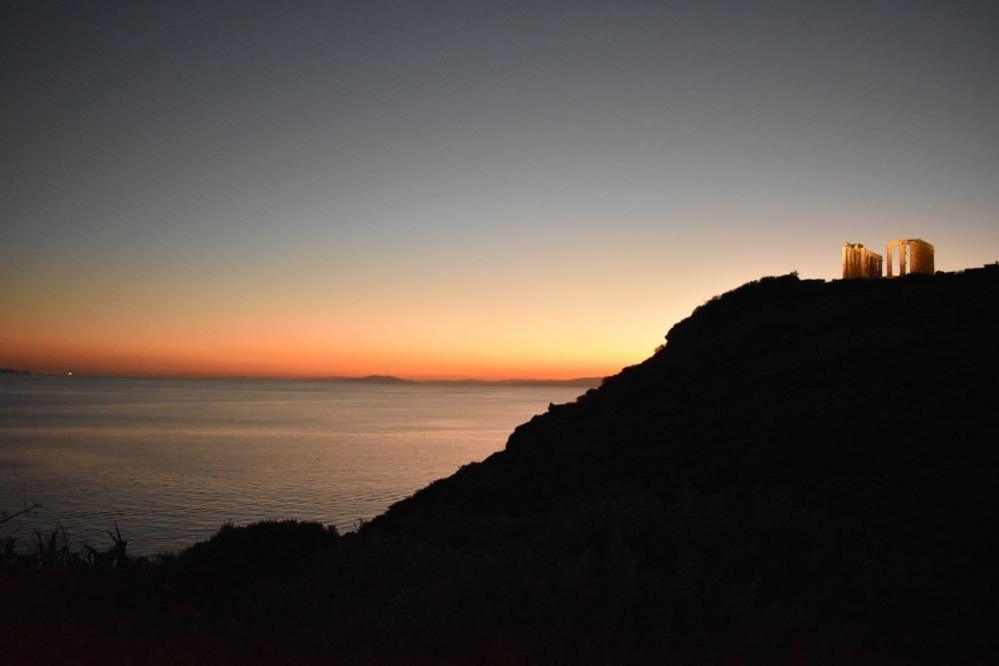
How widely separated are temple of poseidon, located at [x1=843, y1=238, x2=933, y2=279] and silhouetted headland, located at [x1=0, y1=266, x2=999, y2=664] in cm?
1276

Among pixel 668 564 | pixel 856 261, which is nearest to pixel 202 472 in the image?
pixel 856 261

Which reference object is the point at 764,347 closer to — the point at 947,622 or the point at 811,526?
the point at 811,526

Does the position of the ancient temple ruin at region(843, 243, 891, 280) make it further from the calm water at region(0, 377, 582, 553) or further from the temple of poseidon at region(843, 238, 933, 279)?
the calm water at region(0, 377, 582, 553)

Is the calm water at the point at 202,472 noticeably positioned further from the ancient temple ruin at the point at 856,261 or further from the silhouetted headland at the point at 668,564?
the ancient temple ruin at the point at 856,261

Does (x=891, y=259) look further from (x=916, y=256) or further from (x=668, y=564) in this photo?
(x=668, y=564)

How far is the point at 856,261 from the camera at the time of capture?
3216 cm

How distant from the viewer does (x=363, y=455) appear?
62.2 meters

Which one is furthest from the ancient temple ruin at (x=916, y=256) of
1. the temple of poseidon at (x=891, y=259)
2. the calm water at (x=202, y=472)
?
the calm water at (x=202, y=472)

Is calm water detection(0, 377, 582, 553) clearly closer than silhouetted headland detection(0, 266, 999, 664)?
No

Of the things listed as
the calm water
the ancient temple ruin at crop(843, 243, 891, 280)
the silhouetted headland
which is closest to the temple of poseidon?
the ancient temple ruin at crop(843, 243, 891, 280)

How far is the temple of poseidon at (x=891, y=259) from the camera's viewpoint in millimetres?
31828

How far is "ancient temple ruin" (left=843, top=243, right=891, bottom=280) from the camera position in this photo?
105ft

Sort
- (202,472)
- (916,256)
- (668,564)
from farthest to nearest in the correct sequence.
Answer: (202,472), (916,256), (668,564)

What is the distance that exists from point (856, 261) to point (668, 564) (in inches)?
1113
